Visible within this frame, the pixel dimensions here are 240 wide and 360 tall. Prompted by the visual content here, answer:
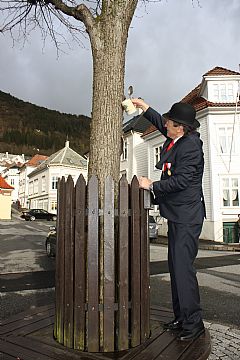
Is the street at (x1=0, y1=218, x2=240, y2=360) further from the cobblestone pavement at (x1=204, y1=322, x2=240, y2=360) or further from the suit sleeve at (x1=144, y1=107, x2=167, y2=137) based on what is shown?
the suit sleeve at (x1=144, y1=107, x2=167, y2=137)

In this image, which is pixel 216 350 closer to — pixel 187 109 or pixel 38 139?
pixel 187 109

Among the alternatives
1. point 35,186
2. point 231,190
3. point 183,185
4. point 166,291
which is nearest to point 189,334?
point 183,185

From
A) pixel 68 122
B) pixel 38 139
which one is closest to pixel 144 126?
pixel 38 139

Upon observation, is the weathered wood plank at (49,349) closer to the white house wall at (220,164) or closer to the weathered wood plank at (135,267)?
the weathered wood plank at (135,267)

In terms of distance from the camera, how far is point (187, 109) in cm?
325

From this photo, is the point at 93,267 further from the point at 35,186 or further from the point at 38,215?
the point at 35,186

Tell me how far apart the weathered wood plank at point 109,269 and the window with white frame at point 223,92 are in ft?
67.0

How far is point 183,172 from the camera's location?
3.07 metres

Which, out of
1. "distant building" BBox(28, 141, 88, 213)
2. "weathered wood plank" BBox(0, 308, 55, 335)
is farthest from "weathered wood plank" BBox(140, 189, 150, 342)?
"distant building" BBox(28, 141, 88, 213)

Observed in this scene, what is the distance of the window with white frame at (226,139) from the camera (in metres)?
21.1

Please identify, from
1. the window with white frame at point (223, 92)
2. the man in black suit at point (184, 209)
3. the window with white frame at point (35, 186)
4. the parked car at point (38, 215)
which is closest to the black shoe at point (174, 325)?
the man in black suit at point (184, 209)

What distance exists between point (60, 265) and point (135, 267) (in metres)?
0.69

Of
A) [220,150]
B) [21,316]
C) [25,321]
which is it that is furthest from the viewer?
[220,150]

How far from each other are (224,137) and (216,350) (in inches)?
764
